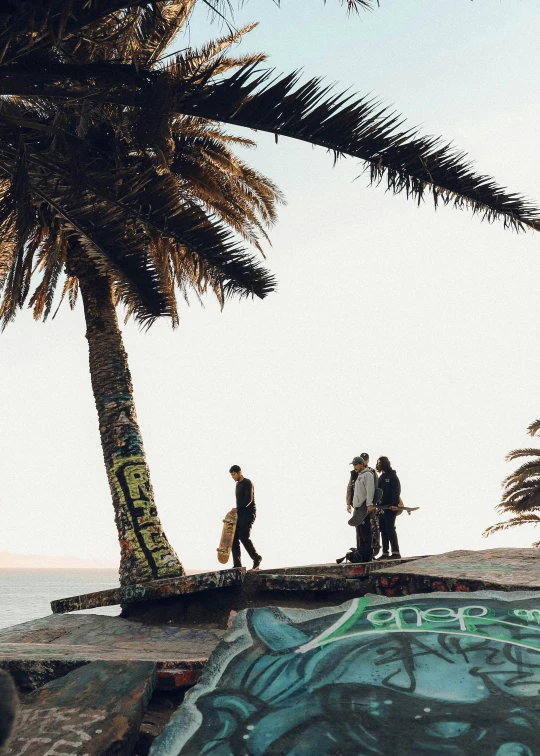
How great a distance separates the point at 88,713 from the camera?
433 cm

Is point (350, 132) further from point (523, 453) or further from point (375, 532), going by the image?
point (523, 453)

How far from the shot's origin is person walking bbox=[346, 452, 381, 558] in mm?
9555

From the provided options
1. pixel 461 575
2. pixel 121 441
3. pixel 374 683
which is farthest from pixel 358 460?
pixel 374 683

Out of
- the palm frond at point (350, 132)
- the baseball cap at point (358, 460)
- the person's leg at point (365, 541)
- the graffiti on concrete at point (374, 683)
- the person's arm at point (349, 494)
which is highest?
the palm frond at point (350, 132)

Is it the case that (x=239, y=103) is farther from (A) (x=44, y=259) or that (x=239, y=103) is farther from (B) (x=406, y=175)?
(A) (x=44, y=259)

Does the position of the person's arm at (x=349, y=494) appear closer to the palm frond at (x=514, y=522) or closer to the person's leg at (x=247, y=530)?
the person's leg at (x=247, y=530)

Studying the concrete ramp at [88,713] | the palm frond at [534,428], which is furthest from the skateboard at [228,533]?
the palm frond at [534,428]

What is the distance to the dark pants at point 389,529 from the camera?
1023 cm

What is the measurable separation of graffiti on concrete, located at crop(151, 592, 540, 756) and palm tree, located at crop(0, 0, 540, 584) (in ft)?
13.2

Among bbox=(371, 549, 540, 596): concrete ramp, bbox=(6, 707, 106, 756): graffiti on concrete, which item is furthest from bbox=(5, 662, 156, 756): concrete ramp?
bbox=(371, 549, 540, 596): concrete ramp

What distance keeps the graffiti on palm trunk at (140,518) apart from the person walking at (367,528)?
8.22 ft

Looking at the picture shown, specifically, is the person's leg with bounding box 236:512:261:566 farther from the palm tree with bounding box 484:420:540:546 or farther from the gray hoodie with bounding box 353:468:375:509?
the palm tree with bounding box 484:420:540:546

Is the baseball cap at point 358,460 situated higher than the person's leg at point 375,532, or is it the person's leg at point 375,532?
the baseball cap at point 358,460

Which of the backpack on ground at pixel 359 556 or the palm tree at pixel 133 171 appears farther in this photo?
the backpack on ground at pixel 359 556
